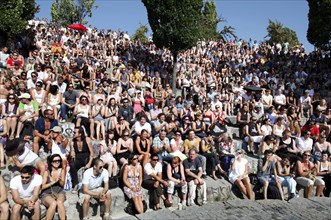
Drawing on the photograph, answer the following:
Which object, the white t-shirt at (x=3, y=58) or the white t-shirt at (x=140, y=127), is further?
the white t-shirt at (x=3, y=58)

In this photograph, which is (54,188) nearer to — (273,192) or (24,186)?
(24,186)

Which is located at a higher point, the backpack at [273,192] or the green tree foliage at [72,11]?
the green tree foliage at [72,11]

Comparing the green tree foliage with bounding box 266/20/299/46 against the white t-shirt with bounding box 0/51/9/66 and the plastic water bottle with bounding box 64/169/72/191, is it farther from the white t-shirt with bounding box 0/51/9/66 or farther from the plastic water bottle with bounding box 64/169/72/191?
the plastic water bottle with bounding box 64/169/72/191

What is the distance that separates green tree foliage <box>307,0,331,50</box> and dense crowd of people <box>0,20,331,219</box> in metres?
6.19

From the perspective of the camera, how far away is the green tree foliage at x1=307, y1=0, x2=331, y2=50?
73.5 feet

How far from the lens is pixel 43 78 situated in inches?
466

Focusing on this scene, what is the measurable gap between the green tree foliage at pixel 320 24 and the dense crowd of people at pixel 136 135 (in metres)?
6.19

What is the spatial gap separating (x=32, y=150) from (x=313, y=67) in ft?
63.4

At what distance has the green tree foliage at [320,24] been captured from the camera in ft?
73.5

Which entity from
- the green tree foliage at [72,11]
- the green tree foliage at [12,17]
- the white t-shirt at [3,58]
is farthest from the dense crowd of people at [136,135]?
the green tree foliage at [72,11]

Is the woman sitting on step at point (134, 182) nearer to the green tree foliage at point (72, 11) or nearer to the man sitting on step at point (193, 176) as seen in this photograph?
the man sitting on step at point (193, 176)

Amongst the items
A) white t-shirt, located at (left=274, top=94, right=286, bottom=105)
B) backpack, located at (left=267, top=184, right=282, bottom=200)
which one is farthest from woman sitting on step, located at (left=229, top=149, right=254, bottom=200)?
Answer: white t-shirt, located at (left=274, top=94, right=286, bottom=105)

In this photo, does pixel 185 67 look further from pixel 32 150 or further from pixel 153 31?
pixel 32 150

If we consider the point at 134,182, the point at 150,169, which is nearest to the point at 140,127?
the point at 150,169
